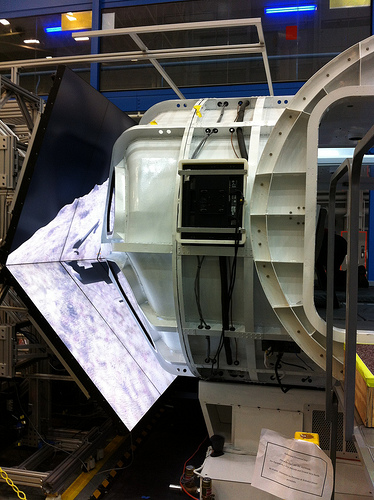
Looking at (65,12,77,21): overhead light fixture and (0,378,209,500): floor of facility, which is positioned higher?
(65,12,77,21): overhead light fixture

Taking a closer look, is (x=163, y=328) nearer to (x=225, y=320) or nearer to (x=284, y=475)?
(x=225, y=320)

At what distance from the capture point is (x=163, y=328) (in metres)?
3.45

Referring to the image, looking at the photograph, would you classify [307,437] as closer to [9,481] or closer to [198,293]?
[198,293]

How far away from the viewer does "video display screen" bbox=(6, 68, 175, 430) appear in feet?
10.6

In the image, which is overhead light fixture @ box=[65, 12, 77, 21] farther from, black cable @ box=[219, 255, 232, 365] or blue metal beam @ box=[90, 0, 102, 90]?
black cable @ box=[219, 255, 232, 365]

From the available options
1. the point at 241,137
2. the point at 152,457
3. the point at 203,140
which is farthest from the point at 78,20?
the point at 152,457

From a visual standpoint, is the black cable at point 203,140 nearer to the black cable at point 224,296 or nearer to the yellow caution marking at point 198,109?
the yellow caution marking at point 198,109

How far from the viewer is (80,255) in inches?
161

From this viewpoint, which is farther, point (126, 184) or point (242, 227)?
point (126, 184)

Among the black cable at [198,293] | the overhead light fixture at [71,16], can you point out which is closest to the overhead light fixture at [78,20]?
the overhead light fixture at [71,16]

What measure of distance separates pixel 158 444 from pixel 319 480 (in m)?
3.28

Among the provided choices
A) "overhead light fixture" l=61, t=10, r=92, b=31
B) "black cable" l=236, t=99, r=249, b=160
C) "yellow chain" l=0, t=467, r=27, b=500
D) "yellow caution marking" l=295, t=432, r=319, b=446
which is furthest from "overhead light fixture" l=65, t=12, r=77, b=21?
"yellow caution marking" l=295, t=432, r=319, b=446

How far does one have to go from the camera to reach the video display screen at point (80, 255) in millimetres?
3223

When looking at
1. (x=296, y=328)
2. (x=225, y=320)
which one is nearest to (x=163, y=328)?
(x=225, y=320)
